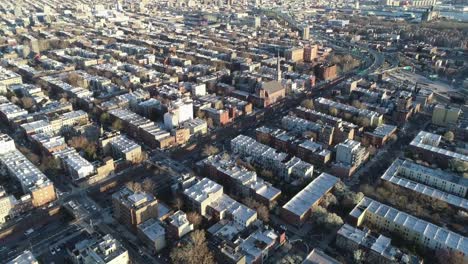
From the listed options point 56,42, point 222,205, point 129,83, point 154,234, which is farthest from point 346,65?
point 56,42

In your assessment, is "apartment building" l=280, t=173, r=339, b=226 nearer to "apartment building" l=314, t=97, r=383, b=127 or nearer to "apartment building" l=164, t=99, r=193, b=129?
"apartment building" l=314, t=97, r=383, b=127

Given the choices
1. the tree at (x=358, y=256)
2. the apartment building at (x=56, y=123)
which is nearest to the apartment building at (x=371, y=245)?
the tree at (x=358, y=256)

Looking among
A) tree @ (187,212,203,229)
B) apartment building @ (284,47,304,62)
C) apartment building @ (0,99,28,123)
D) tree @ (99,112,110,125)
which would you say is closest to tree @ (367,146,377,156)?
tree @ (187,212,203,229)

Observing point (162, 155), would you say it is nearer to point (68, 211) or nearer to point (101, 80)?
point (68, 211)

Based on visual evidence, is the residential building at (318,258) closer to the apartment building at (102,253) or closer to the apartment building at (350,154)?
the apartment building at (102,253)

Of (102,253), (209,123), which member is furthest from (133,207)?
(209,123)
